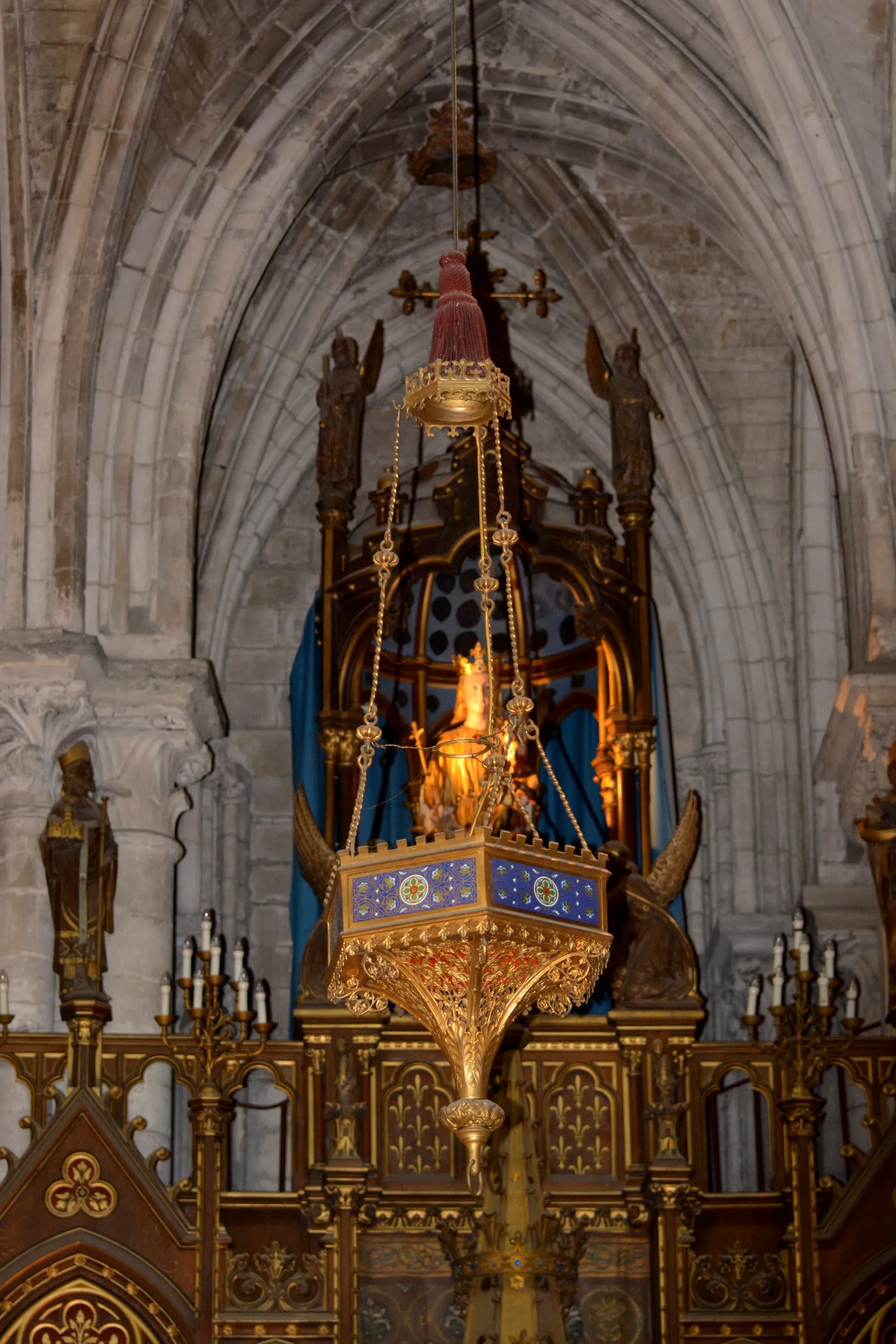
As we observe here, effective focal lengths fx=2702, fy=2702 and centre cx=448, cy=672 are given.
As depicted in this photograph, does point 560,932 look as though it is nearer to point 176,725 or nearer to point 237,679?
point 176,725

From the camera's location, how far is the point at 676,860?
1390 centimetres

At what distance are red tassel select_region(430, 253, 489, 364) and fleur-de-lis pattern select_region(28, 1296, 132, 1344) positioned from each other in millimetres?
4556

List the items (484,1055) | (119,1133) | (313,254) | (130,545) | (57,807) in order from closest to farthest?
(484,1055), (119,1133), (57,807), (130,545), (313,254)

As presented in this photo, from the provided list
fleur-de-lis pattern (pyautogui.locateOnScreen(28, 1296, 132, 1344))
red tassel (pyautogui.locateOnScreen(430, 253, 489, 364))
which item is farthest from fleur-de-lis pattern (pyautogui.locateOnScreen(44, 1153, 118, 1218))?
red tassel (pyautogui.locateOnScreen(430, 253, 489, 364))

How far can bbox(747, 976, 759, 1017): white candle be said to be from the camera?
13102 millimetres

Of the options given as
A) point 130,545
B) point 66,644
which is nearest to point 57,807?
point 66,644

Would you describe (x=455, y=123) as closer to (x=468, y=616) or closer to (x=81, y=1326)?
(x=468, y=616)

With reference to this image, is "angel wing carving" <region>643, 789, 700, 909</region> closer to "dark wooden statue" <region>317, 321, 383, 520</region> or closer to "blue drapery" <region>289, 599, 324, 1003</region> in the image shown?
"blue drapery" <region>289, 599, 324, 1003</region>

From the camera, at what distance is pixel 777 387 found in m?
16.5

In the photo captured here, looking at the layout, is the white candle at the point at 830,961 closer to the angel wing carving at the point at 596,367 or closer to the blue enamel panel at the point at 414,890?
the blue enamel panel at the point at 414,890

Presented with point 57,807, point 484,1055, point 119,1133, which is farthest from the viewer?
point 57,807

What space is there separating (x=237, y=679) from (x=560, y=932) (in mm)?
6531

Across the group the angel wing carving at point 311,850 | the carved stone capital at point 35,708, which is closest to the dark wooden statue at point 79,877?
the carved stone capital at point 35,708

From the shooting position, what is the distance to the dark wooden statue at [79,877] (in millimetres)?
13031
